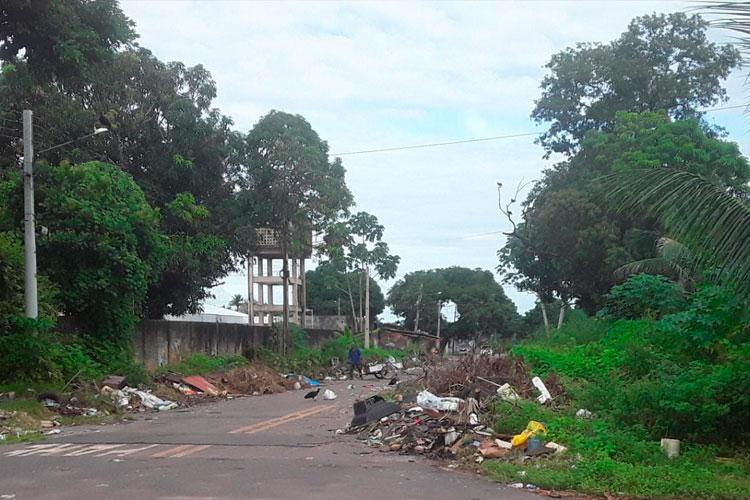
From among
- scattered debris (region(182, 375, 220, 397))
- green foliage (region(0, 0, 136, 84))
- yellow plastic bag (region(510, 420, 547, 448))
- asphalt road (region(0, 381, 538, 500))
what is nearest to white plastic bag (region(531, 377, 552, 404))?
yellow plastic bag (region(510, 420, 547, 448))

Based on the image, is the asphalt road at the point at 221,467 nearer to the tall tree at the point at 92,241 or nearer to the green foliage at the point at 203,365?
the tall tree at the point at 92,241

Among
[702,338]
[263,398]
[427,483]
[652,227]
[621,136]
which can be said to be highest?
[621,136]

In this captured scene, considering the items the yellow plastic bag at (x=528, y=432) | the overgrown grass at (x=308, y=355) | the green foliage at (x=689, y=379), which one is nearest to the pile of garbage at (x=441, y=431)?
the yellow plastic bag at (x=528, y=432)

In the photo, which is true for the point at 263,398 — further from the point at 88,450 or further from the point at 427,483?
the point at 427,483

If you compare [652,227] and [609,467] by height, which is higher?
[652,227]

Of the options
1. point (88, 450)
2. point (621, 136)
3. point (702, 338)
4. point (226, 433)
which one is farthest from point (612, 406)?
point (621, 136)

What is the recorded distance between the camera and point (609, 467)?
9.83 meters

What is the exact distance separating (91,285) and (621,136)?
22471 millimetres

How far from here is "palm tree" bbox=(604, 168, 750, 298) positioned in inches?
393

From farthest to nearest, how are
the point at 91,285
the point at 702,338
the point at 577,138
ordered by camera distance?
the point at 577,138 < the point at 91,285 < the point at 702,338

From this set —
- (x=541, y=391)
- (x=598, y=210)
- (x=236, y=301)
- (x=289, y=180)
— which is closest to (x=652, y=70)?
(x=598, y=210)

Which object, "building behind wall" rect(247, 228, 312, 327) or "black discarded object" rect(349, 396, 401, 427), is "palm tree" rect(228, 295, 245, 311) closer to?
"building behind wall" rect(247, 228, 312, 327)

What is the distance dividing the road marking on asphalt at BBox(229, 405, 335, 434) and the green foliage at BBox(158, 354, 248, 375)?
8.61 meters

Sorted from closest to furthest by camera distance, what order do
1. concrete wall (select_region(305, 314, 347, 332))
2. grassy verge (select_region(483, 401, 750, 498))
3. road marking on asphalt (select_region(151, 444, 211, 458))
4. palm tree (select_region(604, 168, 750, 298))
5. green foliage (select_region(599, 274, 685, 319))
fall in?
grassy verge (select_region(483, 401, 750, 498)), palm tree (select_region(604, 168, 750, 298)), road marking on asphalt (select_region(151, 444, 211, 458)), green foliage (select_region(599, 274, 685, 319)), concrete wall (select_region(305, 314, 347, 332))
